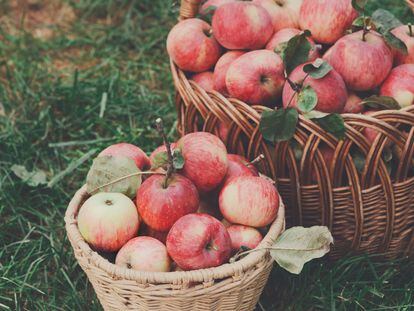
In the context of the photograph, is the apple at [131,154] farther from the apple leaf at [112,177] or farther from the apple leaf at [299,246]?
the apple leaf at [299,246]

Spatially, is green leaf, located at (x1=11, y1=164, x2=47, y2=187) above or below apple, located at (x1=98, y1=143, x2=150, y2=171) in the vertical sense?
below

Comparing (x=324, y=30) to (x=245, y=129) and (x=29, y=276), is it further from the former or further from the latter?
(x=29, y=276)

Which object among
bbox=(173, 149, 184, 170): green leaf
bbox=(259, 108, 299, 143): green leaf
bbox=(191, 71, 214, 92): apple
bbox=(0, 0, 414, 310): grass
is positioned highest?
bbox=(259, 108, 299, 143): green leaf

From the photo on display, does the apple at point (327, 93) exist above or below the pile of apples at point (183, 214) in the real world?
above

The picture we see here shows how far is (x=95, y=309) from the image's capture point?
2.02 metres

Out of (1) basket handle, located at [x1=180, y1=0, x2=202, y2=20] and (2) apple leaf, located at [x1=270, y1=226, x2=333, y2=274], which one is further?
(1) basket handle, located at [x1=180, y1=0, x2=202, y2=20]

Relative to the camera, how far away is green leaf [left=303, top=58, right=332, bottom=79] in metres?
1.92

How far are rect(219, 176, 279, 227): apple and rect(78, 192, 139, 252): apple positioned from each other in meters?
0.27

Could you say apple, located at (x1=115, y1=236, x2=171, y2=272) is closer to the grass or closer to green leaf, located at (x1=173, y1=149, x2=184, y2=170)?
green leaf, located at (x1=173, y1=149, x2=184, y2=170)

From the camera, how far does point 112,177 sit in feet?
6.09

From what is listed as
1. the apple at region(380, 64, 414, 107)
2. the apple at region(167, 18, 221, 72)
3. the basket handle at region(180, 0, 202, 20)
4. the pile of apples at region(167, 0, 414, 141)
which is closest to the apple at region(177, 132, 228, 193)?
the pile of apples at region(167, 0, 414, 141)

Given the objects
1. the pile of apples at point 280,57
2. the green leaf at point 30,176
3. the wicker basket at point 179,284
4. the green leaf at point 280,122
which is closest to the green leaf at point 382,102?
the pile of apples at point 280,57

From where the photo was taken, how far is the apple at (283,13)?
230 cm

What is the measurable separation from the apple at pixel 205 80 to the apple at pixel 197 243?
68 cm
